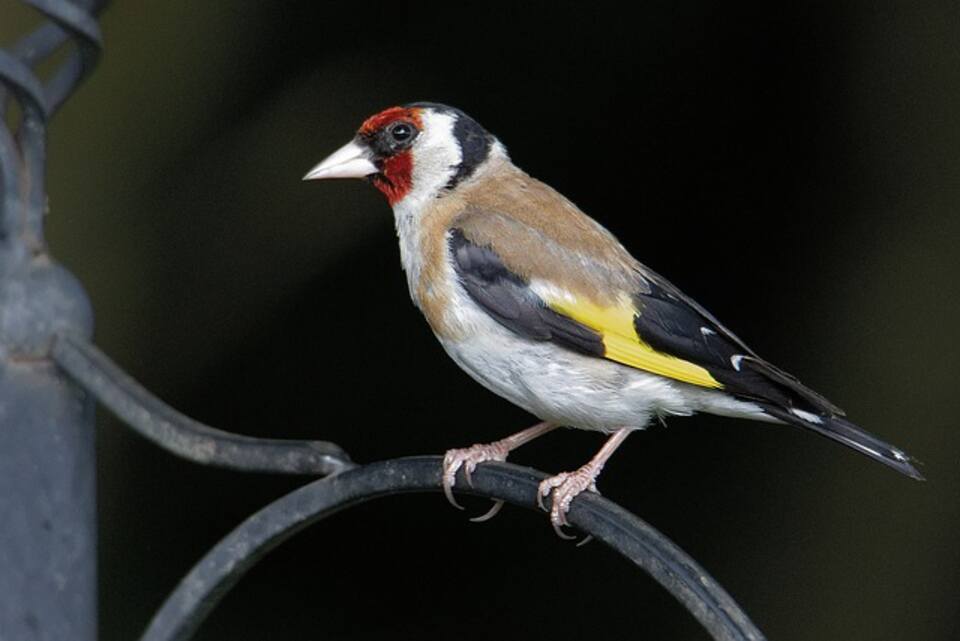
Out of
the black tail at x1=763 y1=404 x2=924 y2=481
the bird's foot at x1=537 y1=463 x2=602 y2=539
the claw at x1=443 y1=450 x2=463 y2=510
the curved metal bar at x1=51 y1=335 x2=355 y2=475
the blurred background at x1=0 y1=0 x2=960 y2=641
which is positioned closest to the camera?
the curved metal bar at x1=51 y1=335 x2=355 y2=475

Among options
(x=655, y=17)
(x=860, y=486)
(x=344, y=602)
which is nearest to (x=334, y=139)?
(x=655, y=17)

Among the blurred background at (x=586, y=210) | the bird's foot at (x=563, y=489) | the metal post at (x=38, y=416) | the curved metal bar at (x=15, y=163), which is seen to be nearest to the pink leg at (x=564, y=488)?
the bird's foot at (x=563, y=489)

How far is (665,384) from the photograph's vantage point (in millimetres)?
2424

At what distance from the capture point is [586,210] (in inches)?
158

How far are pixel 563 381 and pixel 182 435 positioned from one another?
0.80 metres

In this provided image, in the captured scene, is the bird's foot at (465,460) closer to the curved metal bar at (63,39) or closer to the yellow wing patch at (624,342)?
the yellow wing patch at (624,342)

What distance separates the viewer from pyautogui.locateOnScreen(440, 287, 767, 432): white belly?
2396 mm

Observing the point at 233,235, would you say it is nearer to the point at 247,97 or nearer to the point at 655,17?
the point at 247,97

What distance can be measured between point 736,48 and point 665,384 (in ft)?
5.89

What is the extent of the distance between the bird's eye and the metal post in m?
1.02

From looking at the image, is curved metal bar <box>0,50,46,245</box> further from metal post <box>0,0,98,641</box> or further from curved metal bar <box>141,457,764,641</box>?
curved metal bar <box>141,457,764,641</box>

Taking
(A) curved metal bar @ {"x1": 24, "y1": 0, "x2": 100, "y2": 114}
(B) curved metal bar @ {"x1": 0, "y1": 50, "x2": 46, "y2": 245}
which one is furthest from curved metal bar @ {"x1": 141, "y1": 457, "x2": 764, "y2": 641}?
(A) curved metal bar @ {"x1": 24, "y1": 0, "x2": 100, "y2": 114}

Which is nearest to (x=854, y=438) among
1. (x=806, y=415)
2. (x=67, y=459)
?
(x=806, y=415)

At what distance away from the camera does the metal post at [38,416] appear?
1.72 m
